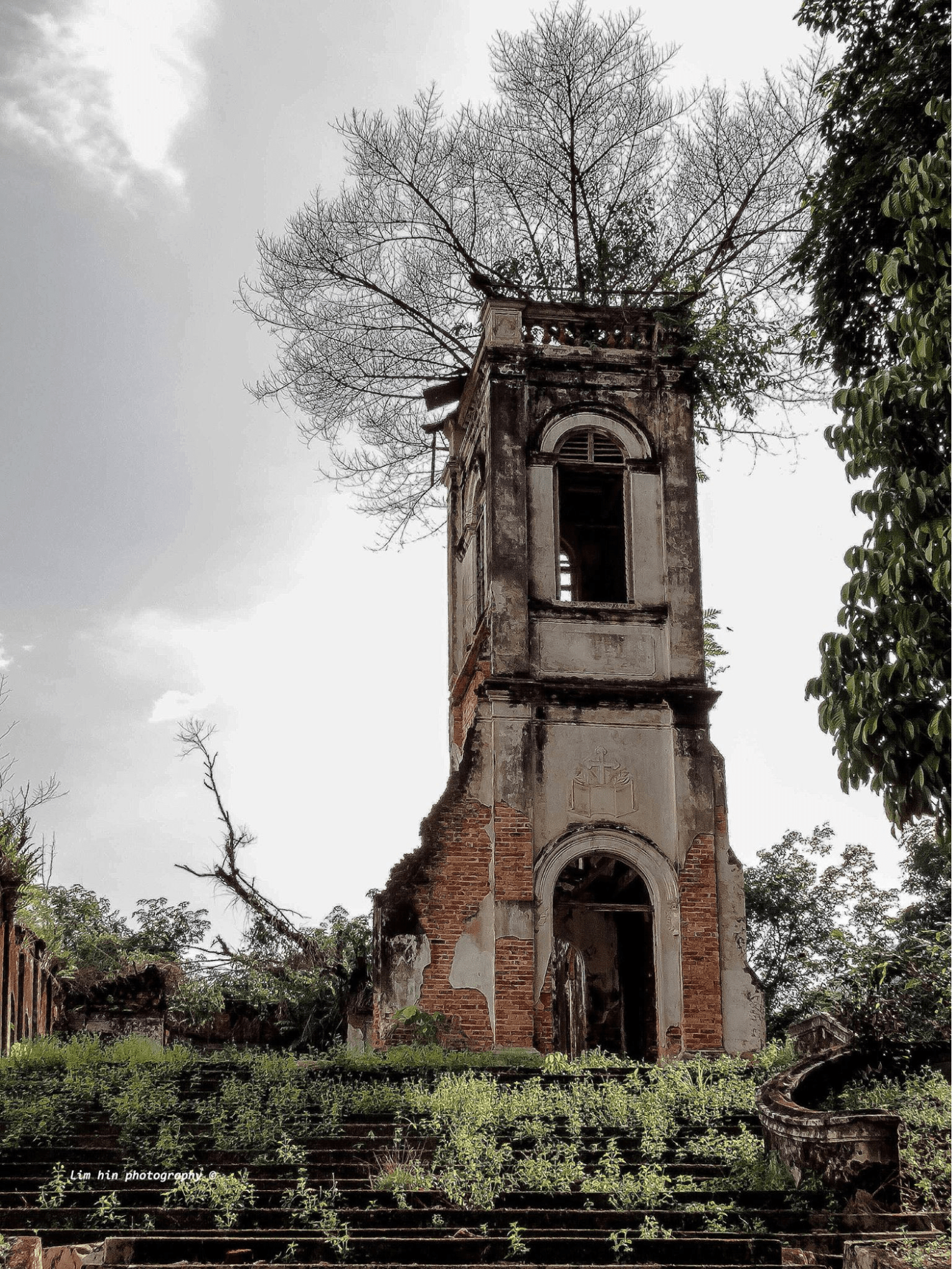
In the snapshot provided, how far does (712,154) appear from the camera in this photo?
1972cm

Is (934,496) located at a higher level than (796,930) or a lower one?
higher

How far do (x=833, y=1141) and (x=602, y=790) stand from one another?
298 inches

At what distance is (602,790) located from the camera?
16.3 meters

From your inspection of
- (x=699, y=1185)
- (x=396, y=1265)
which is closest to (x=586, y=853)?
(x=699, y=1185)

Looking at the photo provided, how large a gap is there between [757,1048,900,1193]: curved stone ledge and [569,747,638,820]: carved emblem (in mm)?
6014

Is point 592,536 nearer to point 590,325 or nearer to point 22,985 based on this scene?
point 590,325

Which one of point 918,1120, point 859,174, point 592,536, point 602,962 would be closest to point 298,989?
point 602,962

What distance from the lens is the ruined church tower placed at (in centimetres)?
1555

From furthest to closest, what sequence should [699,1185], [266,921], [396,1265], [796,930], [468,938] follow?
[796,930] → [266,921] → [468,938] → [699,1185] → [396,1265]

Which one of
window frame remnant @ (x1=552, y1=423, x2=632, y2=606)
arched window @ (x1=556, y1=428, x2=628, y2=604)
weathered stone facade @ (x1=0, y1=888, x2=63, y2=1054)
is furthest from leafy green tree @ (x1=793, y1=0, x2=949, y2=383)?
weathered stone facade @ (x1=0, y1=888, x2=63, y2=1054)

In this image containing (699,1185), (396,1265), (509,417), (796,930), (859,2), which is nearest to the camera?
(396,1265)

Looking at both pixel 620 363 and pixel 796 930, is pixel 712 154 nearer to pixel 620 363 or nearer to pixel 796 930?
pixel 620 363

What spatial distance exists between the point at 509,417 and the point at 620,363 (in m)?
1.70

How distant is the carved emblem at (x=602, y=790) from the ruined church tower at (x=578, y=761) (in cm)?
2
